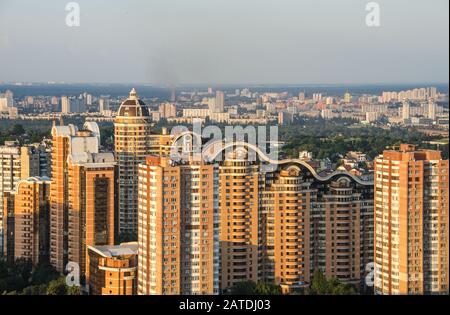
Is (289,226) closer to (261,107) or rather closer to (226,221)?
(226,221)

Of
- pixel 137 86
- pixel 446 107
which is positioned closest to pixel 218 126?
pixel 137 86

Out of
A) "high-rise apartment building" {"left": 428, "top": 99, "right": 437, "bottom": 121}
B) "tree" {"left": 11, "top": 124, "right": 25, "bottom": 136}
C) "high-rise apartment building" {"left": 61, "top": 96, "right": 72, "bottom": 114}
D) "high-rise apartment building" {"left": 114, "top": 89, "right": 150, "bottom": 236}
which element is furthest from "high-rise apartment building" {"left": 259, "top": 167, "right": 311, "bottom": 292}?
"high-rise apartment building" {"left": 61, "top": 96, "right": 72, "bottom": 114}

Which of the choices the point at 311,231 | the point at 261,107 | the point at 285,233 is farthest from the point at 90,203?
the point at 261,107

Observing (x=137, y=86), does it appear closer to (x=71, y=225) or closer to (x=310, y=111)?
(x=71, y=225)

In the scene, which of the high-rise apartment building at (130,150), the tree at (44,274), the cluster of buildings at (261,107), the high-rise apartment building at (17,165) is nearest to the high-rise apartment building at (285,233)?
the high-rise apartment building at (130,150)

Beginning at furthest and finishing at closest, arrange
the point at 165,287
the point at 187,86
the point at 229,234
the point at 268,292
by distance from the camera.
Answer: the point at 187,86 < the point at 229,234 < the point at 268,292 < the point at 165,287

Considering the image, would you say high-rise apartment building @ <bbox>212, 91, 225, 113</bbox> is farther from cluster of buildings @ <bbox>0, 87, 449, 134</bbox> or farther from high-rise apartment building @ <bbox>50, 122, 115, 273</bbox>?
high-rise apartment building @ <bbox>50, 122, 115, 273</bbox>
